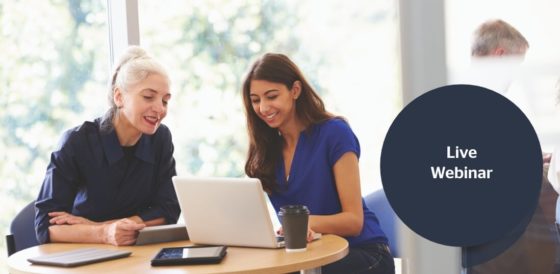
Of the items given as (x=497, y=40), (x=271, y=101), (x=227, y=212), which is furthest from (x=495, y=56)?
(x=271, y=101)

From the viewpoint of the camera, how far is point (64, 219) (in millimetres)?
2301

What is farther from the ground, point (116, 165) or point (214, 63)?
point (214, 63)

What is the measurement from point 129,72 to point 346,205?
76 cm

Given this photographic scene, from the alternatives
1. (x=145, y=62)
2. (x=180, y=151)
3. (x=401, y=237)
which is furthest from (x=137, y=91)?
(x=401, y=237)

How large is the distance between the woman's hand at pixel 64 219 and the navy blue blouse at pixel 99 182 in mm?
18

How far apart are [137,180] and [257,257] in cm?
69

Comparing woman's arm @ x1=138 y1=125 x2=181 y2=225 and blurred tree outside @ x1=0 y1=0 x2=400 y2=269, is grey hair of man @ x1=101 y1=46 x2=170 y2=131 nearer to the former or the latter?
woman's arm @ x1=138 y1=125 x2=181 y2=225

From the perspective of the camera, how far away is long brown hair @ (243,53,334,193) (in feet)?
7.98

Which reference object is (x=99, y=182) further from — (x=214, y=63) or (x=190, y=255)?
(x=214, y=63)

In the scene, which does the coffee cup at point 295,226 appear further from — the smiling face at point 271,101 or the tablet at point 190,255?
the smiling face at point 271,101

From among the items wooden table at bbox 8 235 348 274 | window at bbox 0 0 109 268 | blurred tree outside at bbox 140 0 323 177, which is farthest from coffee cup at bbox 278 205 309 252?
blurred tree outside at bbox 140 0 323 177

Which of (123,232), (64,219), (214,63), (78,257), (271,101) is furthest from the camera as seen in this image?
(214,63)

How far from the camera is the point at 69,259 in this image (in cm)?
190

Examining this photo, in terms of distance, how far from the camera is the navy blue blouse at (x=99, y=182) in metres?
2.34
